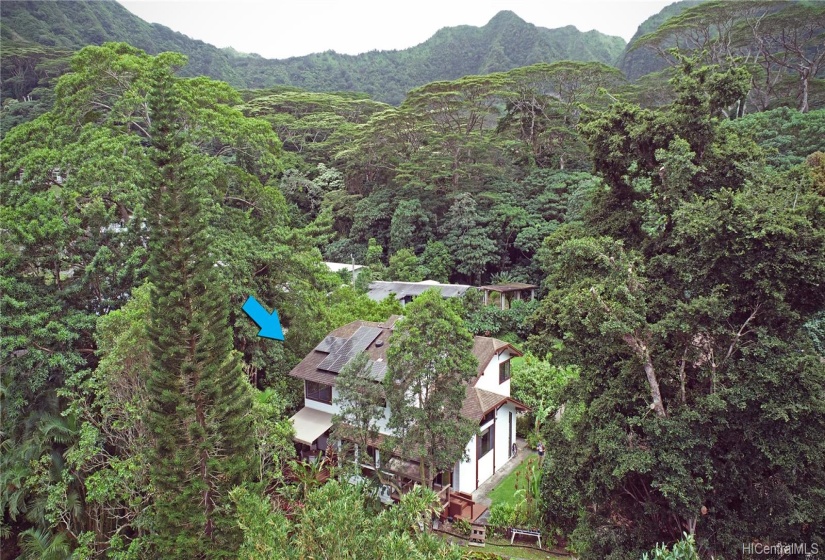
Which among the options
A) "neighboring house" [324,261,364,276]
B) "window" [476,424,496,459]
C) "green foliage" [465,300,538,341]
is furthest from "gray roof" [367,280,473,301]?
"window" [476,424,496,459]

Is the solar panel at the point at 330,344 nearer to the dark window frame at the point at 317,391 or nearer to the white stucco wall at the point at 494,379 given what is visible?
the dark window frame at the point at 317,391

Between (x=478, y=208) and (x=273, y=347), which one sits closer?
(x=273, y=347)

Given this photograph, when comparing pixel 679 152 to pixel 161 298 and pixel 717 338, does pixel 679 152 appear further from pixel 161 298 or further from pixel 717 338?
pixel 161 298

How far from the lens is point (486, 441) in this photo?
539 inches

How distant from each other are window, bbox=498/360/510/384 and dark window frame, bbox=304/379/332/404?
4.95 metres

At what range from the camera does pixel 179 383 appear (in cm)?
921

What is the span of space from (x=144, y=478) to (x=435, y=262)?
65.0ft

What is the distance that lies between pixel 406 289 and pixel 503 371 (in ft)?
33.8

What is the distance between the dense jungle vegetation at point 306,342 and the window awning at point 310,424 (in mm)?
701

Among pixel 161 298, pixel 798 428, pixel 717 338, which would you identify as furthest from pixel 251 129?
pixel 798 428

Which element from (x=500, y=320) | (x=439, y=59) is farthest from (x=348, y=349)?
(x=439, y=59)

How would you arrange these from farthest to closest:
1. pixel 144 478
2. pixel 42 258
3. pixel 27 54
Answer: pixel 27 54 < pixel 42 258 < pixel 144 478

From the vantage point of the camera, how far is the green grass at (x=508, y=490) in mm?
12602

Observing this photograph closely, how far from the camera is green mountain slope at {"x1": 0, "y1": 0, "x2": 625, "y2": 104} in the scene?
6359cm
